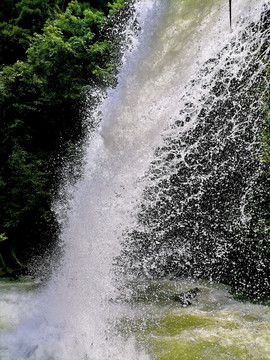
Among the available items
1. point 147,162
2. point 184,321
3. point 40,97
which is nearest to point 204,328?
point 184,321

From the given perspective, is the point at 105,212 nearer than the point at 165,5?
No

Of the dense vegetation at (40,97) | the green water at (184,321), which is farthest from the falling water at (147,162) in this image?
the dense vegetation at (40,97)

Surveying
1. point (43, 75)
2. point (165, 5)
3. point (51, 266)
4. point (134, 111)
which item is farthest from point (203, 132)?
point (51, 266)

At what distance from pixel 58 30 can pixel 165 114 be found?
281cm

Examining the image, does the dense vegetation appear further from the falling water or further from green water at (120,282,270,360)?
green water at (120,282,270,360)

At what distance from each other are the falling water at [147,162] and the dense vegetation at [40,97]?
0.57 meters

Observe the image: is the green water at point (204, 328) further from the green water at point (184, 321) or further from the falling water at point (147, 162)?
the falling water at point (147, 162)

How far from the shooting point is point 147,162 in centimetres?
501

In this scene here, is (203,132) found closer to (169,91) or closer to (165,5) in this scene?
(169,91)

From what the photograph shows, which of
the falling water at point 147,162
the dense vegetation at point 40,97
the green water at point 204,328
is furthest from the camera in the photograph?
the dense vegetation at point 40,97

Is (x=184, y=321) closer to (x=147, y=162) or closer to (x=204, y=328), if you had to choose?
(x=204, y=328)

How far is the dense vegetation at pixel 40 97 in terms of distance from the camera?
215 inches

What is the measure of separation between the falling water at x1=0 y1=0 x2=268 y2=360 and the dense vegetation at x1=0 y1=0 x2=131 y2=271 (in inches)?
22.5

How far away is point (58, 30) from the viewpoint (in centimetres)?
568
